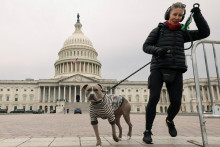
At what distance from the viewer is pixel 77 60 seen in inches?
3396

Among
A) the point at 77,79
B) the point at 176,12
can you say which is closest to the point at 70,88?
the point at 77,79

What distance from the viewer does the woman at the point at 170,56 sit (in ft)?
15.9

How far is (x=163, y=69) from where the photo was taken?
16.2 feet

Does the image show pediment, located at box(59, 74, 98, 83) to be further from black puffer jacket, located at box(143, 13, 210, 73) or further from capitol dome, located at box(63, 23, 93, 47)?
black puffer jacket, located at box(143, 13, 210, 73)

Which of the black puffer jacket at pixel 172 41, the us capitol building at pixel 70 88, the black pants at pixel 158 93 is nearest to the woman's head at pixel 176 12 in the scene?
the black puffer jacket at pixel 172 41

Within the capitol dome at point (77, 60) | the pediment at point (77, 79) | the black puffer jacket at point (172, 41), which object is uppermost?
the capitol dome at point (77, 60)

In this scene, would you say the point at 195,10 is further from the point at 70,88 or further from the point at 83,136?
the point at 70,88

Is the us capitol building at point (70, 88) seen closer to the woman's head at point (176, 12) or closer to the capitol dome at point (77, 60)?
the capitol dome at point (77, 60)

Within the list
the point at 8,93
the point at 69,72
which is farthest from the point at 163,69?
the point at 8,93

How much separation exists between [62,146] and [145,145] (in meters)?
2.02

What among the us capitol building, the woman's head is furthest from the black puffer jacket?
the us capitol building

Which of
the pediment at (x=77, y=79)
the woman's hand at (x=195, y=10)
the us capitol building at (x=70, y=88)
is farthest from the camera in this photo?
the us capitol building at (x=70, y=88)

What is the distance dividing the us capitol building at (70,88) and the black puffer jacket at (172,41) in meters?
59.8

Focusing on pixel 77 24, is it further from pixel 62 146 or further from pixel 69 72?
pixel 62 146
